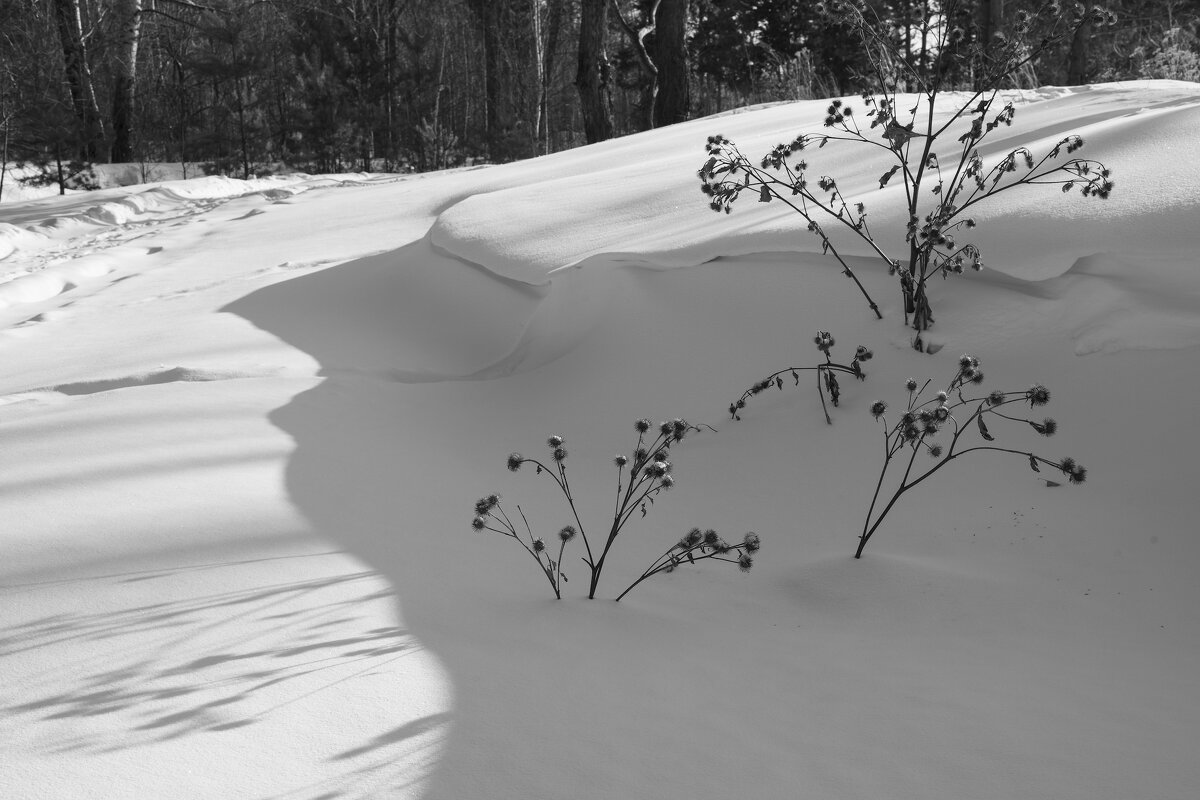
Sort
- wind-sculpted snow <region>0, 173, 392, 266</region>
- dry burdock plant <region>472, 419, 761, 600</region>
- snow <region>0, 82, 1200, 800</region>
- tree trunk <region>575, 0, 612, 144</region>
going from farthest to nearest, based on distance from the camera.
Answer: tree trunk <region>575, 0, 612, 144</region> → wind-sculpted snow <region>0, 173, 392, 266</region> → dry burdock plant <region>472, 419, 761, 600</region> → snow <region>0, 82, 1200, 800</region>

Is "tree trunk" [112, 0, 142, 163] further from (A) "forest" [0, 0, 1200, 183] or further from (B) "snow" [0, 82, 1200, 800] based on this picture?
(B) "snow" [0, 82, 1200, 800]

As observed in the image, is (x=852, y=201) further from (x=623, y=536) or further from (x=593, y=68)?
(x=593, y=68)

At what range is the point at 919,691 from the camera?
4.30 feet

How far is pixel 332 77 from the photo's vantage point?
36.1 feet

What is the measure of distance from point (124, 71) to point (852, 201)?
394 inches

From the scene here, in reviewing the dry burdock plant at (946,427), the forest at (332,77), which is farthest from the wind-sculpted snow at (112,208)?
the dry burdock plant at (946,427)

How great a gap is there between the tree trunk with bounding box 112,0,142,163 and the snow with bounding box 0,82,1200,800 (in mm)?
8097

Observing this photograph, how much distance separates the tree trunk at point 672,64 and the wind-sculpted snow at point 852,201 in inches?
152

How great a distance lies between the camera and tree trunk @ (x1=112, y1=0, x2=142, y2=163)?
9.99 metres

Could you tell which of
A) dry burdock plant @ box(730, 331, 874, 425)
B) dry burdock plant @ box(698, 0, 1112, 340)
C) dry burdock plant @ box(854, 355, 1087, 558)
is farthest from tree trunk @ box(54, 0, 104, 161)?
dry burdock plant @ box(854, 355, 1087, 558)

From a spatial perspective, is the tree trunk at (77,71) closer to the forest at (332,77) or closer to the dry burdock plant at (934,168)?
the forest at (332,77)

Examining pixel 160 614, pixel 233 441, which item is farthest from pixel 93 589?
pixel 233 441

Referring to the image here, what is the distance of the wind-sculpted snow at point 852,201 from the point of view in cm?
211

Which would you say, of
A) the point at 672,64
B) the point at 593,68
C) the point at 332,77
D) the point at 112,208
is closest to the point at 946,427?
the point at 112,208
